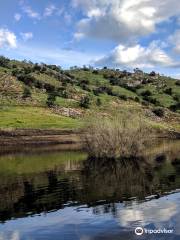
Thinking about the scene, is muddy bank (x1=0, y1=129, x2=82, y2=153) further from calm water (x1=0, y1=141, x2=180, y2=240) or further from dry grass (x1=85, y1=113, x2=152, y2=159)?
calm water (x1=0, y1=141, x2=180, y2=240)

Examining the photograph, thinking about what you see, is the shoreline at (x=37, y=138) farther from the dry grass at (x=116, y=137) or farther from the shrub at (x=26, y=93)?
the dry grass at (x=116, y=137)

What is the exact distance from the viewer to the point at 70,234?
109 ft

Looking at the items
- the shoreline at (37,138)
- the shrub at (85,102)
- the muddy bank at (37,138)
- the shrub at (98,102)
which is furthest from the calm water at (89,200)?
the shrub at (98,102)

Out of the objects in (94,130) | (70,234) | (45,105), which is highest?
(45,105)

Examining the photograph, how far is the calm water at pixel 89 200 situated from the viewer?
34.2m

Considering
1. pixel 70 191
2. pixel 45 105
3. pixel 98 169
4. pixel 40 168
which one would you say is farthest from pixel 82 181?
pixel 45 105

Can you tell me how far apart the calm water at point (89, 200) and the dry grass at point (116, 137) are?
5138mm

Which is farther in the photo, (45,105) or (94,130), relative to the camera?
(45,105)

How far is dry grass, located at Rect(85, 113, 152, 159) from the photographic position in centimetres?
8462

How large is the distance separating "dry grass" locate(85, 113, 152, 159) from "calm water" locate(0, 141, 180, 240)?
514cm

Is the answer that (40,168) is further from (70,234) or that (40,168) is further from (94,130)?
(70,234)

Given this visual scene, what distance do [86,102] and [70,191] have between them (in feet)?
441

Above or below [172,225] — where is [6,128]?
above

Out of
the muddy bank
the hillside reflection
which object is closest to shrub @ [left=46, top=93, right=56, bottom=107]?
the muddy bank
